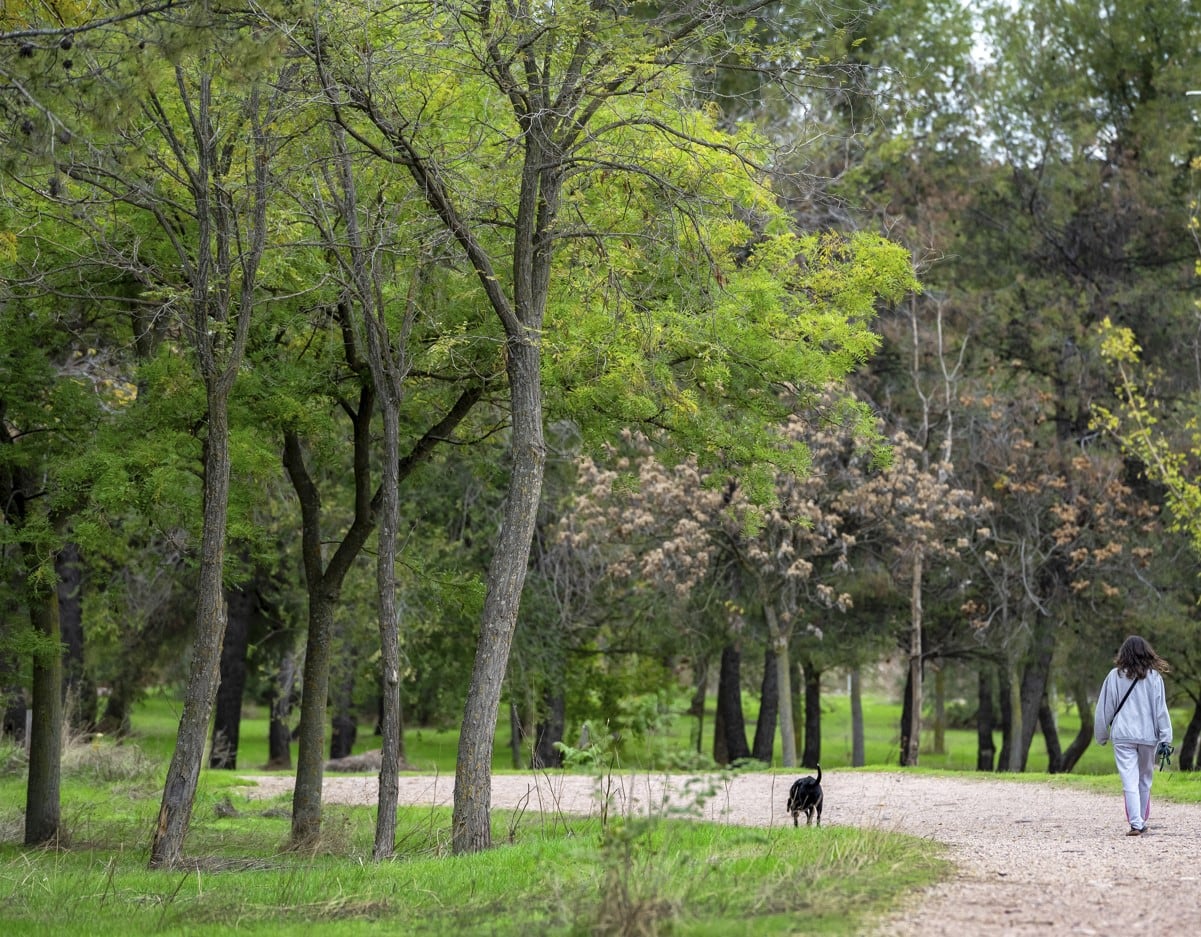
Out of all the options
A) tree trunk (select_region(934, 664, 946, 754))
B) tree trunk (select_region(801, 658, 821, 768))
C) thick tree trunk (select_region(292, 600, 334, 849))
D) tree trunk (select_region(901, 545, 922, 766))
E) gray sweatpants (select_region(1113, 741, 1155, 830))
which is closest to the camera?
gray sweatpants (select_region(1113, 741, 1155, 830))

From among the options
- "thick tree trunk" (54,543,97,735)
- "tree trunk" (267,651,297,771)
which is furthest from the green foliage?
"tree trunk" (267,651,297,771)

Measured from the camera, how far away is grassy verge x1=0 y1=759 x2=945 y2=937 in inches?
271

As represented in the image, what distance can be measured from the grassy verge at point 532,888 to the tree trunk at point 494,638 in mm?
384

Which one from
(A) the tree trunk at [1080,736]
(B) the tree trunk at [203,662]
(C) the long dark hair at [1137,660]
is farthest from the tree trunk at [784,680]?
(B) the tree trunk at [203,662]

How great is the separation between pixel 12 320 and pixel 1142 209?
2202cm

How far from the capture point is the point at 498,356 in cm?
1341

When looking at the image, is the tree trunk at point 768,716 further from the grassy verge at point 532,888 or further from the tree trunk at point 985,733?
the grassy verge at point 532,888

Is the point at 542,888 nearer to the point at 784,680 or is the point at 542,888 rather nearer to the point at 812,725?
the point at 784,680

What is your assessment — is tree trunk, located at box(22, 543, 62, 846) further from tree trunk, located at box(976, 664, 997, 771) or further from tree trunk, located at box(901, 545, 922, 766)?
tree trunk, located at box(976, 664, 997, 771)

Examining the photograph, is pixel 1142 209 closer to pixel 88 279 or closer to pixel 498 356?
pixel 498 356

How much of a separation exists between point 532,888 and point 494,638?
3.25 meters

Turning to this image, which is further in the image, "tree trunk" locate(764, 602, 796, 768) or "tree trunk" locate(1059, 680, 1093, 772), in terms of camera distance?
"tree trunk" locate(1059, 680, 1093, 772)

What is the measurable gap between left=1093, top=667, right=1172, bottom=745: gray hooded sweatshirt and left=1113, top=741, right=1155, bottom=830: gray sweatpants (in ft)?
0.31

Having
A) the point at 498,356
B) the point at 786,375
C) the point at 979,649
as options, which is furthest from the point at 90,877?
the point at 979,649
